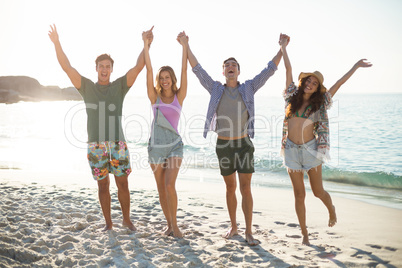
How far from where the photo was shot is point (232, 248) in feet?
12.2

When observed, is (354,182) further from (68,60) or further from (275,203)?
(68,60)

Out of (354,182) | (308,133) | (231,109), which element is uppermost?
(231,109)

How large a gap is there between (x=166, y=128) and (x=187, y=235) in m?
1.34

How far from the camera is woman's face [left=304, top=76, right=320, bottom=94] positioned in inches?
148

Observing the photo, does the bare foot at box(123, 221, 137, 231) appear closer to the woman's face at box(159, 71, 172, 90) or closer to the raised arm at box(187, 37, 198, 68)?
the woman's face at box(159, 71, 172, 90)

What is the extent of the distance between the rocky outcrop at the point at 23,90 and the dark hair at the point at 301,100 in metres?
57.9

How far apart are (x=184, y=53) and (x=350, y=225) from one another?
3.26 metres

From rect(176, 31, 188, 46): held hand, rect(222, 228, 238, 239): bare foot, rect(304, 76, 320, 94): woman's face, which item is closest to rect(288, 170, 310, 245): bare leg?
rect(222, 228, 238, 239): bare foot

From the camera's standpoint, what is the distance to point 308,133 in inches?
151

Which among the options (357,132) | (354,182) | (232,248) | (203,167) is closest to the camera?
(232,248)

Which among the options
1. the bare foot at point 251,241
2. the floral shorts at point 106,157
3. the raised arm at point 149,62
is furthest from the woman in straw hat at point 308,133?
the floral shorts at point 106,157

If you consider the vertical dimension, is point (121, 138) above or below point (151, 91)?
below

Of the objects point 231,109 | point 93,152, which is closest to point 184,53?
point 231,109

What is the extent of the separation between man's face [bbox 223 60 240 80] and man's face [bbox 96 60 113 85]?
136cm
